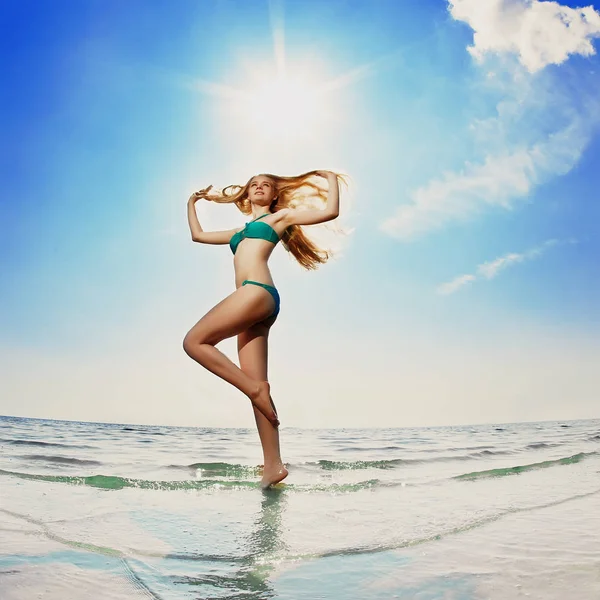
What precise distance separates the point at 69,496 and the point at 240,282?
2192 millimetres

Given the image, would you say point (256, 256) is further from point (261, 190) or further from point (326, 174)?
point (326, 174)

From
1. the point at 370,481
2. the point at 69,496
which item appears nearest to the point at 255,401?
the point at 370,481

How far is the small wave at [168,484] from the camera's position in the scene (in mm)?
4523

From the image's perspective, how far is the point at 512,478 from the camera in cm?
528

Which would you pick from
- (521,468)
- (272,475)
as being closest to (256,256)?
(272,475)

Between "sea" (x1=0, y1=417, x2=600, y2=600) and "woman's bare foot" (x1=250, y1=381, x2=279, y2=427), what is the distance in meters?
0.60

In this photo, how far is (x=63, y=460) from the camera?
665 cm

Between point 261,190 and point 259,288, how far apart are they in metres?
1.17

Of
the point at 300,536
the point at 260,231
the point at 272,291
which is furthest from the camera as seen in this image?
the point at 260,231

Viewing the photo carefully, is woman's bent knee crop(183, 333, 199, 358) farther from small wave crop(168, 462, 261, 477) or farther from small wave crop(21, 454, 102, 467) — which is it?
small wave crop(21, 454, 102, 467)

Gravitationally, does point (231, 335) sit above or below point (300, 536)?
above

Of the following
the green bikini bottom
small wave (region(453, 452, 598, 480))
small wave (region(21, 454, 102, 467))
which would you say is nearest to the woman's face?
the green bikini bottom

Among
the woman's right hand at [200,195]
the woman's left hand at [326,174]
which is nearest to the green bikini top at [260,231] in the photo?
the woman's left hand at [326,174]

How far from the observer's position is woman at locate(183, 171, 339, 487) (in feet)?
15.6
